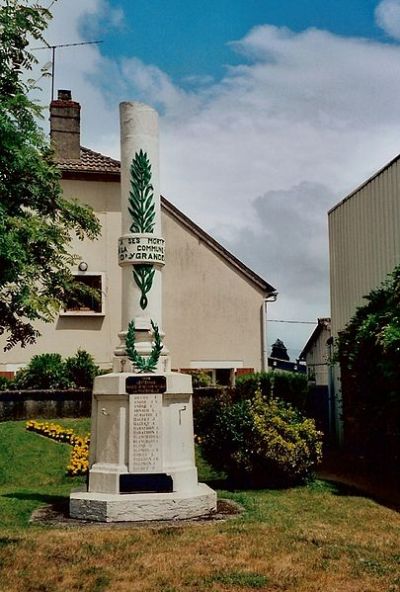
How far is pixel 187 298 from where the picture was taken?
2305cm

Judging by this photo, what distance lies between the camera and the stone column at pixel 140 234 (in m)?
11.0

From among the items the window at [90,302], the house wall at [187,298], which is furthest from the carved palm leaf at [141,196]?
the house wall at [187,298]

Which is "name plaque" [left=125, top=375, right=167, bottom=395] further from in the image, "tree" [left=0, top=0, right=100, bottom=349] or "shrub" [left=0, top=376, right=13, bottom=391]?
"shrub" [left=0, top=376, right=13, bottom=391]

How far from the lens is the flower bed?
47.0 feet

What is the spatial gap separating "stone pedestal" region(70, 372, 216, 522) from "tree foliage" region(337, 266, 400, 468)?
3.55m

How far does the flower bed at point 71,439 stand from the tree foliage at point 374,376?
539 cm

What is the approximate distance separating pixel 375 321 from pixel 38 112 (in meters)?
6.51

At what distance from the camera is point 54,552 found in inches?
302

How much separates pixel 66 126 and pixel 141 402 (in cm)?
1456

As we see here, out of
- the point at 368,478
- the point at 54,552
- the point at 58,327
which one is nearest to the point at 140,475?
the point at 54,552

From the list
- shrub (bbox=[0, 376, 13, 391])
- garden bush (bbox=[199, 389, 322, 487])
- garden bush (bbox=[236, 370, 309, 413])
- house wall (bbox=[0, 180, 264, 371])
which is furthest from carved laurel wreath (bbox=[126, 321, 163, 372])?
house wall (bbox=[0, 180, 264, 371])

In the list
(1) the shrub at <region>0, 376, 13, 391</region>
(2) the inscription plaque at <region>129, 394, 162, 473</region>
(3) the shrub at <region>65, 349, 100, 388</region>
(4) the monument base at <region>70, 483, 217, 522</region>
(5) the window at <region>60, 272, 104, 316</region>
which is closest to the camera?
(4) the monument base at <region>70, 483, 217, 522</region>

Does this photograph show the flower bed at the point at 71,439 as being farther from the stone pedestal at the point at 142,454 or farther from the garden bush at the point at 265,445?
the stone pedestal at the point at 142,454

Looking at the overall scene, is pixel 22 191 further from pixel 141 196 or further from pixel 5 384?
pixel 5 384
